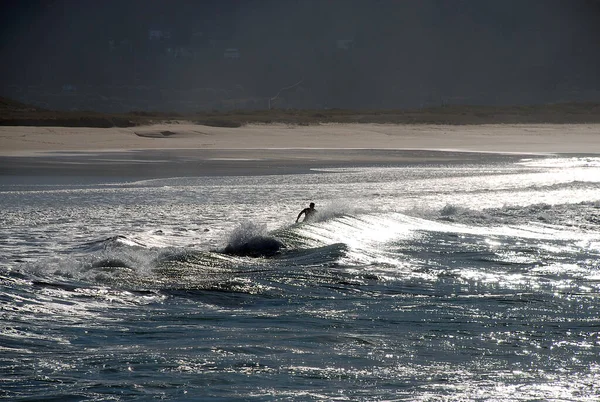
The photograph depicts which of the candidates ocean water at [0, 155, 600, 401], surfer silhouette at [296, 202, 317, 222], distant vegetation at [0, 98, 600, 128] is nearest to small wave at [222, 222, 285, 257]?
ocean water at [0, 155, 600, 401]

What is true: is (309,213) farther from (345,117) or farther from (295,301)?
(345,117)

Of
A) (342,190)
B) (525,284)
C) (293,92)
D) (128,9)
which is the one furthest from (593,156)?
(128,9)

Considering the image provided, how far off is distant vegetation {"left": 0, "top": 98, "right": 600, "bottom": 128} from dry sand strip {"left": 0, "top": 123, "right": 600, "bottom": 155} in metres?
2.65

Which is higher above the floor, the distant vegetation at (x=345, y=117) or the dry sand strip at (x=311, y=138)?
the distant vegetation at (x=345, y=117)

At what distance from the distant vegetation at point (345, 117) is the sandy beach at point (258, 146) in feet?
9.56

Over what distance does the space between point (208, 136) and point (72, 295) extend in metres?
38.6

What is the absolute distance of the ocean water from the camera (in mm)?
7672

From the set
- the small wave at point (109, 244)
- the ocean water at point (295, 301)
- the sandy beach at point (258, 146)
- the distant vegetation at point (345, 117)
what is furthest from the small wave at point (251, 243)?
the distant vegetation at point (345, 117)

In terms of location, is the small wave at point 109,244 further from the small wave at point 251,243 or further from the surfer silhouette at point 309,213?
the surfer silhouette at point 309,213

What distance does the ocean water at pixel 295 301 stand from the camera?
7672 mm

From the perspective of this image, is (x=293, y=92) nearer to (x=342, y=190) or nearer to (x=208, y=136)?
(x=208, y=136)

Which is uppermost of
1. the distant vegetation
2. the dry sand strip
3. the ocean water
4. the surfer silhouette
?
the distant vegetation

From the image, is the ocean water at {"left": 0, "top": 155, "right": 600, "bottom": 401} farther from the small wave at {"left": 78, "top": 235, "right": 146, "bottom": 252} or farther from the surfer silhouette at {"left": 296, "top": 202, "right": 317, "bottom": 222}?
the surfer silhouette at {"left": 296, "top": 202, "right": 317, "bottom": 222}

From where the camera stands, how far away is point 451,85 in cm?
12144
